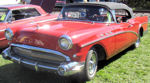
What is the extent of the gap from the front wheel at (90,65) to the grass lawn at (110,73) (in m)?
0.15

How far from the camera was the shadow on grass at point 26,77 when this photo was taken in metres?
3.37

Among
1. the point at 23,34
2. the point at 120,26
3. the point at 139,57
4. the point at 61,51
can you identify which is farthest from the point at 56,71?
the point at 139,57

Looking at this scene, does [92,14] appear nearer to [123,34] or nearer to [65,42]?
[123,34]

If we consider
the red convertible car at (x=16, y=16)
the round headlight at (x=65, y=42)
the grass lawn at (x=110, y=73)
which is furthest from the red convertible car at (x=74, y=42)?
the red convertible car at (x=16, y=16)

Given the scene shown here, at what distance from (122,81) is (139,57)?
1.44 meters

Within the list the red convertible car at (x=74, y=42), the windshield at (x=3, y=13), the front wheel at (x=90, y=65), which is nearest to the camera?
the red convertible car at (x=74, y=42)

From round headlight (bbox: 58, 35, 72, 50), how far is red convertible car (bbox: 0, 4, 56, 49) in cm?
243

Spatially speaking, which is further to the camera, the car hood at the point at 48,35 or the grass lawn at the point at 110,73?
the grass lawn at the point at 110,73

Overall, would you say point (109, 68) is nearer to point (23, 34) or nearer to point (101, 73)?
point (101, 73)

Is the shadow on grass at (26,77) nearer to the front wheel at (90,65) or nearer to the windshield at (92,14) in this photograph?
the front wheel at (90,65)

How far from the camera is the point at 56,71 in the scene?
9.25 ft

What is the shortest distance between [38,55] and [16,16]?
3.05 meters

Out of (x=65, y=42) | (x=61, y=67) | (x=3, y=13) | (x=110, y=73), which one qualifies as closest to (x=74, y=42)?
(x=65, y=42)

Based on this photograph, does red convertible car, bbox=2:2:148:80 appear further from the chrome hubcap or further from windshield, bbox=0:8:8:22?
windshield, bbox=0:8:8:22
